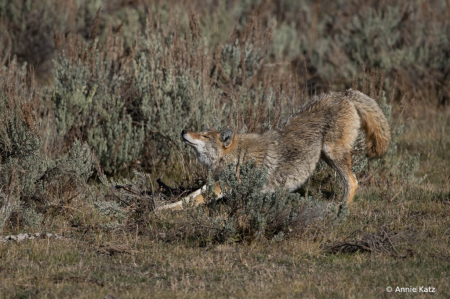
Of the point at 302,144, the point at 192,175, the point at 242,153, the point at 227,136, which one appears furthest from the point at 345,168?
the point at 192,175

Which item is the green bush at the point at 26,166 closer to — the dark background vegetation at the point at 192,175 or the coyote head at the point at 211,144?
the dark background vegetation at the point at 192,175

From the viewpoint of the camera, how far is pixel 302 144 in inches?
288

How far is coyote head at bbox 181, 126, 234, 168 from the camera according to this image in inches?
279

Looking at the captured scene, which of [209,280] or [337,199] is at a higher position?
[209,280]

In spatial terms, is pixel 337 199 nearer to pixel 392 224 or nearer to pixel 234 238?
pixel 392 224

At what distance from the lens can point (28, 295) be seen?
4.68 metres

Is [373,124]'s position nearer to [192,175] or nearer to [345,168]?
[345,168]

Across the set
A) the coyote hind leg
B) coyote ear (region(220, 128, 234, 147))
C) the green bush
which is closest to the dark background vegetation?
the green bush

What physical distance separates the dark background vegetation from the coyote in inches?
20.5

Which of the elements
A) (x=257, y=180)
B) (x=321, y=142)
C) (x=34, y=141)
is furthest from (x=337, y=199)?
(x=34, y=141)

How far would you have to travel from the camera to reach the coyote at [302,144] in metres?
7.19

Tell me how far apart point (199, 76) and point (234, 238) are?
12.9ft

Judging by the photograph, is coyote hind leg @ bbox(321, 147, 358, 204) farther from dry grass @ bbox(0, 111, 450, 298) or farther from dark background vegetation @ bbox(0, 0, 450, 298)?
dry grass @ bbox(0, 111, 450, 298)

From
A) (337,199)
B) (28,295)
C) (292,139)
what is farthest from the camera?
(337,199)
